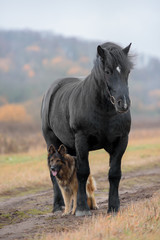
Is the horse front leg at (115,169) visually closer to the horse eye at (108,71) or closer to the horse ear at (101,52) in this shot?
the horse eye at (108,71)

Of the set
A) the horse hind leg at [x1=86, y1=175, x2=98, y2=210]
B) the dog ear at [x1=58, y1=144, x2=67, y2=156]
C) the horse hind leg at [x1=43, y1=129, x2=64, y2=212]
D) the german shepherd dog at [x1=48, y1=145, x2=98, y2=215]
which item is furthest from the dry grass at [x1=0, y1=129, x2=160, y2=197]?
the dog ear at [x1=58, y1=144, x2=67, y2=156]

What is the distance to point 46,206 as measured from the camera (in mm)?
8664

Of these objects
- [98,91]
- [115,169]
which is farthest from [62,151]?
[98,91]

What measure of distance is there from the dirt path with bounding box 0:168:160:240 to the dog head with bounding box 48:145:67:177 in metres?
0.79

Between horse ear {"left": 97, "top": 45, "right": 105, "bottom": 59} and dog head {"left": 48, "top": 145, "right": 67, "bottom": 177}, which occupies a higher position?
horse ear {"left": 97, "top": 45, "right": 105, "bottom": 59}

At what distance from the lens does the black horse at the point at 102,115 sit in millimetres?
6109

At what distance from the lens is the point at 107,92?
6328mm

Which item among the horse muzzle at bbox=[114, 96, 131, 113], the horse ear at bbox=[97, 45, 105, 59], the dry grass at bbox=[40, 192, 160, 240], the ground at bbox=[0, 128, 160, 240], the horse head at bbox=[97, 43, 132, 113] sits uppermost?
the horse ear at bbox=[97, 45, 105, 59]

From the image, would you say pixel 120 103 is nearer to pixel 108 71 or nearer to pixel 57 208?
pixel 108 71

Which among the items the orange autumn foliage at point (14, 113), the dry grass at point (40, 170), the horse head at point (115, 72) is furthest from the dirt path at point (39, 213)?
the orange autumn foliage at point (14, 113)

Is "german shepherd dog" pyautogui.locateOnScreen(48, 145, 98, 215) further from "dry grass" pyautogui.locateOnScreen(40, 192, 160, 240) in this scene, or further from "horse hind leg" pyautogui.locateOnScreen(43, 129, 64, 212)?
"dry grass" pyautogui.locateOnScreen(40, 192, 160, 240)

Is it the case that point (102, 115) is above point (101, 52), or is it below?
below

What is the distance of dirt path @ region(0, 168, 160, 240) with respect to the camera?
5984 mm

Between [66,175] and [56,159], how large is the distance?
1.18 feet
